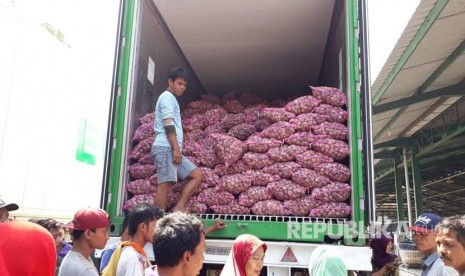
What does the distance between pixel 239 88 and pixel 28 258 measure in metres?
5.21

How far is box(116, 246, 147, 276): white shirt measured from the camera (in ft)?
7.39

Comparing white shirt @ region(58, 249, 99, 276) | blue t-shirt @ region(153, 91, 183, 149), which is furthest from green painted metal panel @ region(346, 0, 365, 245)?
white shirt @ region(58, 249, 99, 276)

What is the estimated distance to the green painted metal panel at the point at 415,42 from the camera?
17.9 ft

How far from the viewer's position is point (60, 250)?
14.2ft

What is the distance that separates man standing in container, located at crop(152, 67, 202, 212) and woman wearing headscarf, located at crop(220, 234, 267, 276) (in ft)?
3.33

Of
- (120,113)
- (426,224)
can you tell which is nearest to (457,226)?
(426,224)

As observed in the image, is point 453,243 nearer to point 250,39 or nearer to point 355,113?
point 355,113

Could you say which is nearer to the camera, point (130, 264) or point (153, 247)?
point (153, 247)

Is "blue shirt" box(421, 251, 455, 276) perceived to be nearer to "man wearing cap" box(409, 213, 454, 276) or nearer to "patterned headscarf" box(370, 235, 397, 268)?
"man wearing cap" box(409, 213, 454, 276)

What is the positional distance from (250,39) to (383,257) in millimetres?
3050

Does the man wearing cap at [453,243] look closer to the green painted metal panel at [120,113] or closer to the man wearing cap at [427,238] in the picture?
the man wearing cap at [427,238]

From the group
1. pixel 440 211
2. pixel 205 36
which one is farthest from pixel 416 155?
pixel 440 211

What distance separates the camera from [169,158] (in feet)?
11.5

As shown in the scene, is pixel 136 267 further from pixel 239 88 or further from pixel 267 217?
pixel 239 88
